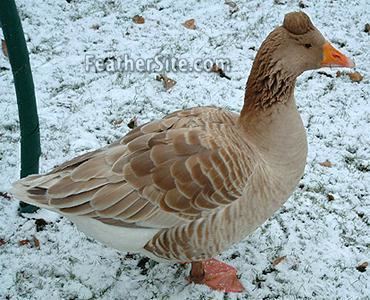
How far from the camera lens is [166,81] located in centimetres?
432

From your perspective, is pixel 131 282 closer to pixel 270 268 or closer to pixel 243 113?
pixel 270 268

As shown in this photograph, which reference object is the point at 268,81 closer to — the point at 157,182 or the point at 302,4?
the point at 157,182

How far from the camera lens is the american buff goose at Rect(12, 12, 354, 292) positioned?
95.7 inches

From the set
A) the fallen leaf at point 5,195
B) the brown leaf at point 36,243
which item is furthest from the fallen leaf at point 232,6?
the brown leaf at point 36,243

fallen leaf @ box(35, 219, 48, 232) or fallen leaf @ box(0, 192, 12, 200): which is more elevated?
fallen leaf @ box(0, 192, 12, 200)

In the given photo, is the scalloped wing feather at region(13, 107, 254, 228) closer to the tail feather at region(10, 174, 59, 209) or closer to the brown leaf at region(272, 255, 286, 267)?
the tail feather at region(10, 174, 59, 209)

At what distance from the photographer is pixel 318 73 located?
4.51 m

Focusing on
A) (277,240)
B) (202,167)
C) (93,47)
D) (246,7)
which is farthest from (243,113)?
(246,7)

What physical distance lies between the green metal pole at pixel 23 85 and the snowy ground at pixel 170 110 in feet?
1.33

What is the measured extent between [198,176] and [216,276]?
0.82m

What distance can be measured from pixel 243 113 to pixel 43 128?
1.83 metres

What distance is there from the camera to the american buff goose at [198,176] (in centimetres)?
243

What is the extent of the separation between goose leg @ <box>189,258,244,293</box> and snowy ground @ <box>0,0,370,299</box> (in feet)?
0.18

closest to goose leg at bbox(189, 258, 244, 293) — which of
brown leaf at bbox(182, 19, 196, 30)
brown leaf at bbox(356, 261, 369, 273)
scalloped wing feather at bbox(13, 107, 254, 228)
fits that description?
scalloped wing feather at bbox(13, 107, 254, 228)
